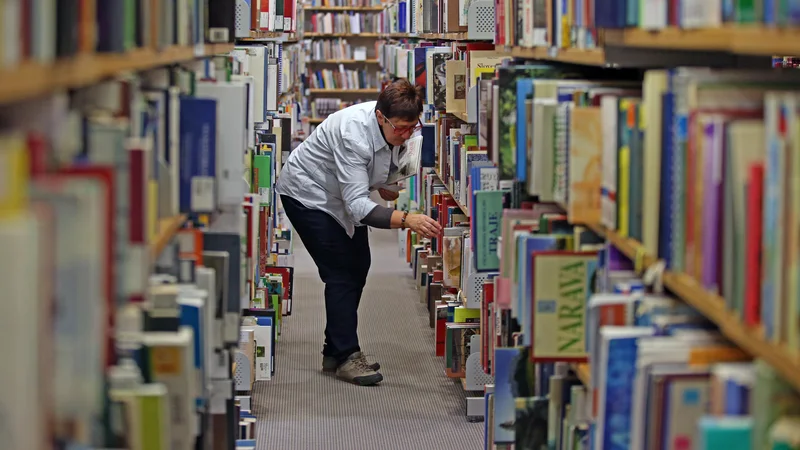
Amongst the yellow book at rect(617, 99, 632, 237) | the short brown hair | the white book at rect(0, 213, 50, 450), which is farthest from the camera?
the short brown hair

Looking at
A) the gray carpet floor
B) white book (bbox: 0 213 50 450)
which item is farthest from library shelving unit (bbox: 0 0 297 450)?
the gray carpet floor

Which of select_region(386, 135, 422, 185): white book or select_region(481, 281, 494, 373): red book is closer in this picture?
select_region(481, 281, 494, 373): red book

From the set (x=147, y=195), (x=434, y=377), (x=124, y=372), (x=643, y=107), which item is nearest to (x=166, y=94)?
(x=147, y=195)

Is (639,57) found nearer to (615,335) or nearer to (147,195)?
(615,335)

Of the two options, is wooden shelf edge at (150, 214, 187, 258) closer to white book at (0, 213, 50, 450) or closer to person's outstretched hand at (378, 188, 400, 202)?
white book at (0, 213, 50, 450)

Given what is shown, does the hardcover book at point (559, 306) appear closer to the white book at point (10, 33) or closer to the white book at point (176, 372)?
the white book at point (176, 372)

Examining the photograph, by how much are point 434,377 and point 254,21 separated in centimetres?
182

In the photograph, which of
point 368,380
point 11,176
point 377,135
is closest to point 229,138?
point 11,176

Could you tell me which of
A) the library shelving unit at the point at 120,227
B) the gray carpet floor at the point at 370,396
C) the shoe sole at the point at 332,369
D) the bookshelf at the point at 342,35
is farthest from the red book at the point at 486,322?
the bookshelf at the point at 342,35

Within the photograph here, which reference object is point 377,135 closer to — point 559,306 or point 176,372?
point 559,306

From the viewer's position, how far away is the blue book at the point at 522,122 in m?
2.75

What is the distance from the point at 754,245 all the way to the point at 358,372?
11.7 feet

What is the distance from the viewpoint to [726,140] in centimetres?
158

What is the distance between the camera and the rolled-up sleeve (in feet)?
14.7
